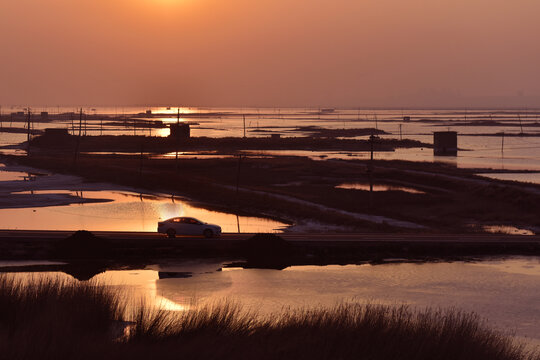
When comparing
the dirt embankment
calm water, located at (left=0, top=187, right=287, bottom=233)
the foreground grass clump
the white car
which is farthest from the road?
the dirt embankment

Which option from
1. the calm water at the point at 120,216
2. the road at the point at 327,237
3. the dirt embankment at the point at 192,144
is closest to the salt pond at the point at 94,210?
the calm water at the point at 120,216

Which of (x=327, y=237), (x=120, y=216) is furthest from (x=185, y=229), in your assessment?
(x=120, y=216)

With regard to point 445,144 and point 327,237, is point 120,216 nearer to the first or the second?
point 327,237

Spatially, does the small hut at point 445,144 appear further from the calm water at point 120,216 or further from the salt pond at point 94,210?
the calm water at point 120,216

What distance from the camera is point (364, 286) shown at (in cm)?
4231

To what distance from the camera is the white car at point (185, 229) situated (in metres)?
52.2

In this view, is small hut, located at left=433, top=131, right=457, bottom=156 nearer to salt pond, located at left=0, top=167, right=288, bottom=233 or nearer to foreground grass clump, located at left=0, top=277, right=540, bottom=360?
salt pond, located at left=0, top=167, right=288, bottom=233

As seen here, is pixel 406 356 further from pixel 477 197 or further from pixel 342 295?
pixel 477 197

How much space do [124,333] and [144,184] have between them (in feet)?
234

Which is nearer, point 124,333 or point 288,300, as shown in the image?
point 124,333

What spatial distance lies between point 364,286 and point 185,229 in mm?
15309

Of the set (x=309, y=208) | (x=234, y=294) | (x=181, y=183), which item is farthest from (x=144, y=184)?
(x=234, y=294)

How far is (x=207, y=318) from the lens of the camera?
23.1m

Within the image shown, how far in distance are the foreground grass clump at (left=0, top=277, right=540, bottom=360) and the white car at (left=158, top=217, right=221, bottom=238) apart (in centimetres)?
2611
